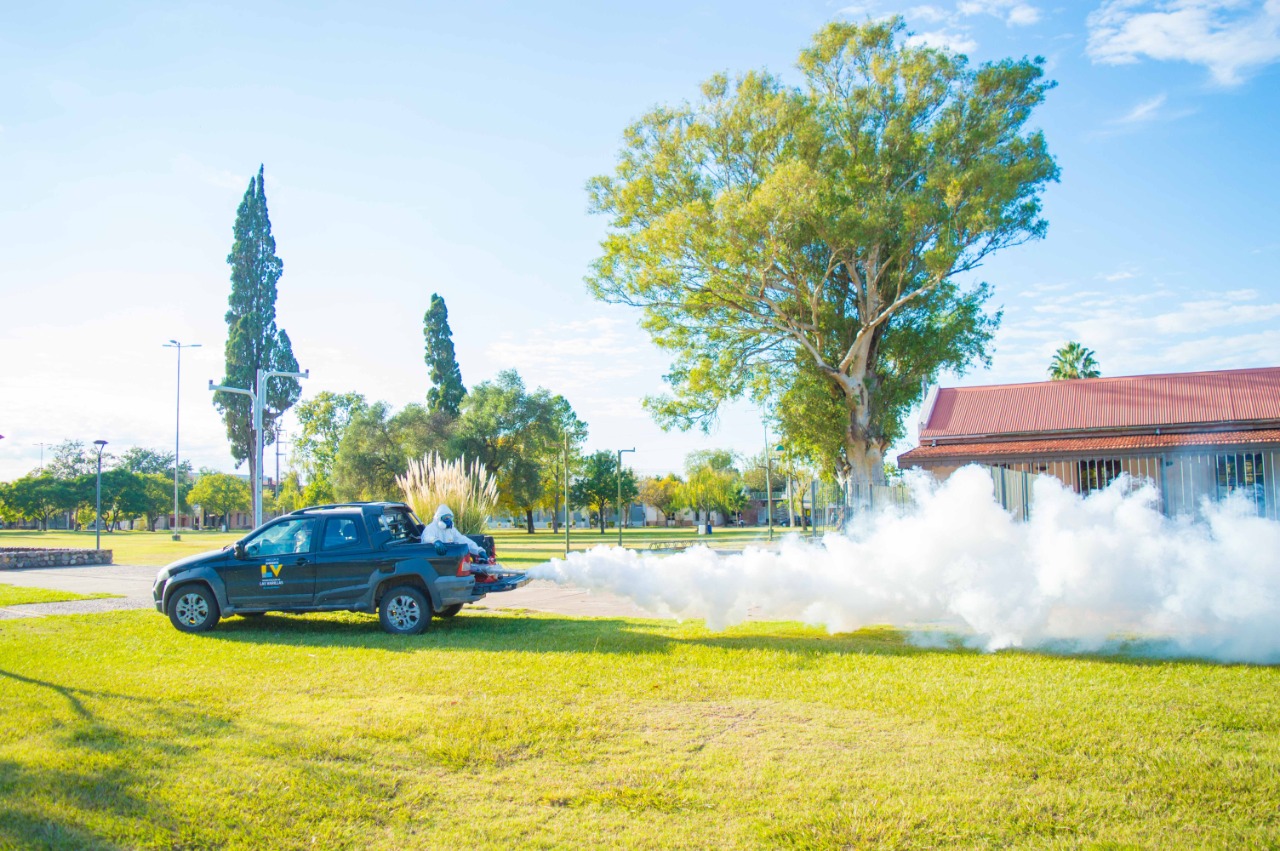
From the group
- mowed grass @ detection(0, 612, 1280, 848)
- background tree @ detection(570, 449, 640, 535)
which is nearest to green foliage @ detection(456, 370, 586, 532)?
background tree @ detection(570, 449, 640, 535)

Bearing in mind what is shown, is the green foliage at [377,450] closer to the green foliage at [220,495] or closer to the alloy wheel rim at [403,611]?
the alloy wheel rim at [403,611]

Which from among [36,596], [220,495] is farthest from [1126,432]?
[220,495]

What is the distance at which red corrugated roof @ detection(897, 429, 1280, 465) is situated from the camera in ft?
71.2

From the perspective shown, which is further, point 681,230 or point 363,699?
point 681,230

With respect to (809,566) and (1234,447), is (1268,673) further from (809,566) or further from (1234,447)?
(1234,447)

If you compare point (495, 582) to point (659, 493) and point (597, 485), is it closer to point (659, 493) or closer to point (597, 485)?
point (597, 485)

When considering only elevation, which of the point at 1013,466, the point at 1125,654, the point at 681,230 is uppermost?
the point at 681,230

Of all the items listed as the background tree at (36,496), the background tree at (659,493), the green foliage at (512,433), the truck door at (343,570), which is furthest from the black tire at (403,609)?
the background tree at (36,496)

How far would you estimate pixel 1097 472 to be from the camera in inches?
881

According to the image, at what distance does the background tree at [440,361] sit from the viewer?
58.0 m

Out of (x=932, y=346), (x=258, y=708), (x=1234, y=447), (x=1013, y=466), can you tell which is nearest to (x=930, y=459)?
(x=1013, y=466)

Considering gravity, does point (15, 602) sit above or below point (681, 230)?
below

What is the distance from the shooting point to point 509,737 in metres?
6.12

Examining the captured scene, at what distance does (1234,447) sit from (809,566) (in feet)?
54.4
